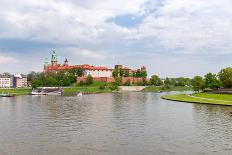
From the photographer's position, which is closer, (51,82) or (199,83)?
(199,83)

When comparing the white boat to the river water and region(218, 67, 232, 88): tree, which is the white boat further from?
the river water

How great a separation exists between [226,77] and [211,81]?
6597mm

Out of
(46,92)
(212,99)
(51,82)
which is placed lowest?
(212,99)

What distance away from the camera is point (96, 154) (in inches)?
907

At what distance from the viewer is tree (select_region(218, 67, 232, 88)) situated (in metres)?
103

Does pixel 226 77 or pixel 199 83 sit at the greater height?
pixel 226 77

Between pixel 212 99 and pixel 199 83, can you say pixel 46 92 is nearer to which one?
pixel 199 83

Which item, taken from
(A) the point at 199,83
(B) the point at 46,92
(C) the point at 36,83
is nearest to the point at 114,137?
(A) the point at 199,83

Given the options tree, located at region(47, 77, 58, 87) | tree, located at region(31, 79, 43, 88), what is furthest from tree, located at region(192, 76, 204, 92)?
tree, located at region(47, 77, 58, 87)

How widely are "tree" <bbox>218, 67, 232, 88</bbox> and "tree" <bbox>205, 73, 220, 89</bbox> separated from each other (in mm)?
1787

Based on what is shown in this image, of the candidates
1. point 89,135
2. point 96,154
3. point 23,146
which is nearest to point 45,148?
point 23,146

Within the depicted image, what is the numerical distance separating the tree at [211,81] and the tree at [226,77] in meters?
1.79

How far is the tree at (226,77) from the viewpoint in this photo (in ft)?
339

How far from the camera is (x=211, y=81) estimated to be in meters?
110
